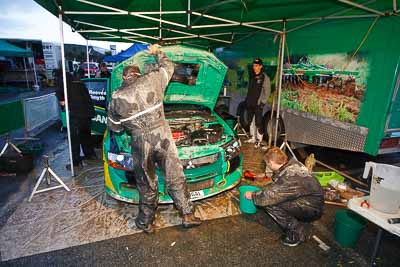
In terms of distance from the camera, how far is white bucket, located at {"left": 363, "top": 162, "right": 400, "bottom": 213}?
1.93 meters

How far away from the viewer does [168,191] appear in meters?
2.80

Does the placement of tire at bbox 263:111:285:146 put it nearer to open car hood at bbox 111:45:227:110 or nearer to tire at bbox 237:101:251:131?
tire at bbox 237:101:251:131

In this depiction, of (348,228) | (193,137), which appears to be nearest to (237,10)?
(193,137)

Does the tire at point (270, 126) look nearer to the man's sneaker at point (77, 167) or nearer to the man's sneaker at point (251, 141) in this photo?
the man's sneaker at point (251, 141)

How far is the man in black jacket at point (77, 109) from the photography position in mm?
4254

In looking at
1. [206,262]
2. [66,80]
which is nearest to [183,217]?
[206,262]

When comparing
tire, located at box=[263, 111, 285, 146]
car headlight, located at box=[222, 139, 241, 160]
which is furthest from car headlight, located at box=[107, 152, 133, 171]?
tire, located at box=[263, 111, 285, 146]

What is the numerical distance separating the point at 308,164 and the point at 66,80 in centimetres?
456

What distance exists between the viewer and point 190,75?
3.96 metres

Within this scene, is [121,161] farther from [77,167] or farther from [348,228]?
[348,228]

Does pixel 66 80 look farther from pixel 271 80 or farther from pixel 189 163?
pixel 271 80

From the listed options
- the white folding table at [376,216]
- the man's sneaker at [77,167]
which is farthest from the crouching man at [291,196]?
the man's sneaker at [77,167]

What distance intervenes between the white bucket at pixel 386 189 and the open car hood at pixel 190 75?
259cm

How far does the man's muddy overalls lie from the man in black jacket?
215cm
